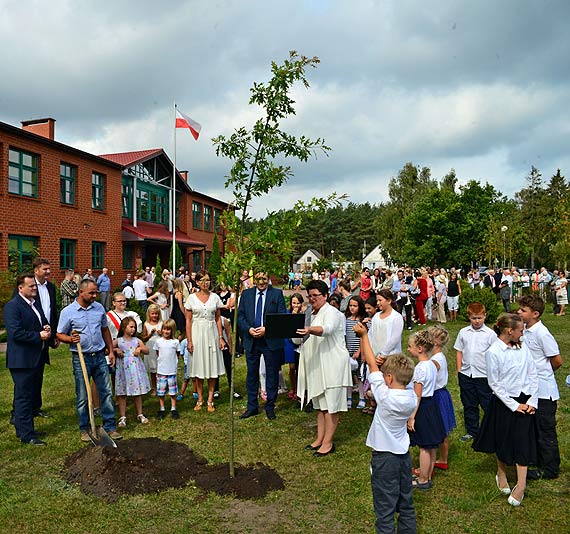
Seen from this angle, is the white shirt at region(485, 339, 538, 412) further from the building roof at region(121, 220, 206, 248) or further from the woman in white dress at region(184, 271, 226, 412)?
the building roof at region(121, 220, 206, 248)

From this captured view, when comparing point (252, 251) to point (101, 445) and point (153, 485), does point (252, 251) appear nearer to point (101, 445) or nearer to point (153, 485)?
point (153, 485)

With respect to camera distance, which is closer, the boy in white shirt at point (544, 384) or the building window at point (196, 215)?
the boy in white shirt at point (544, 384)

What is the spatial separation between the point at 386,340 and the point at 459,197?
46.9 metres

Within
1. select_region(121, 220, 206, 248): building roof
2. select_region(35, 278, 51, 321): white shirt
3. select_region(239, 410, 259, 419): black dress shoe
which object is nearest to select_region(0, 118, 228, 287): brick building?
select_region(121, 220, 206, 248): building roof

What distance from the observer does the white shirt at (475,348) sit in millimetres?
5648

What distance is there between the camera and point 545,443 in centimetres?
466

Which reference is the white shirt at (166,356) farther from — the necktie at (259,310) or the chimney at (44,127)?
the chimney at (44,127)

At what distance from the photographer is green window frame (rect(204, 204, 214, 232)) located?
1486 inches

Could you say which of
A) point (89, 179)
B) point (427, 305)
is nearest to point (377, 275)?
point (427, 305)

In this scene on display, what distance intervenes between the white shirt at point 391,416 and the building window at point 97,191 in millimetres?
22687

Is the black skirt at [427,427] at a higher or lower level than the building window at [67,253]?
lower

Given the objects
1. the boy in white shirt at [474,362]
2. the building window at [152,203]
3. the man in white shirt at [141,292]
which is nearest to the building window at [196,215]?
the building window at [152,203]

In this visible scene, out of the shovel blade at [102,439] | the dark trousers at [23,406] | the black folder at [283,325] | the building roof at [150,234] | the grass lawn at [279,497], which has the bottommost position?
the grass lawn at [279,497]

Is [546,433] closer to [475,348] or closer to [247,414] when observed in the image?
[475,348]
